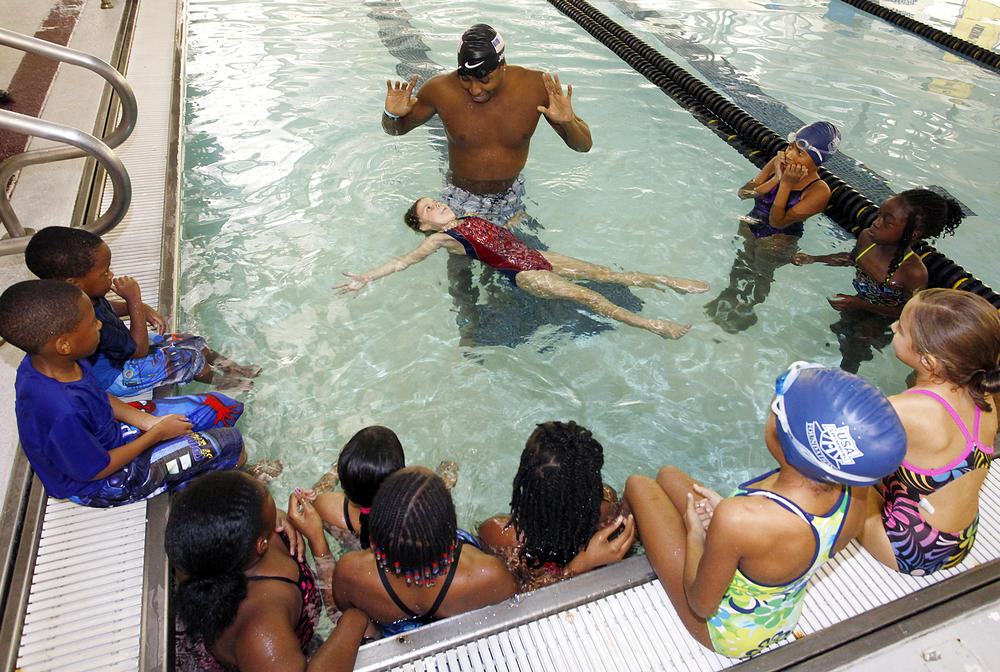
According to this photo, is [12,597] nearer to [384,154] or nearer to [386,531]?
[386,531]

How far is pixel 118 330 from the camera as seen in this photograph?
250cm

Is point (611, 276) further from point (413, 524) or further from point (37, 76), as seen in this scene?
point (37, 76)

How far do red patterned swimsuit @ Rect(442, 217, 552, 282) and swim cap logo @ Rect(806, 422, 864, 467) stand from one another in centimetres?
231

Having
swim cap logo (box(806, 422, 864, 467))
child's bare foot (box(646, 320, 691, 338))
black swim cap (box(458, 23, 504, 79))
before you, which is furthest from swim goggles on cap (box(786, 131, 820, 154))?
swim cap logo (box(806, 422, 864, 467))

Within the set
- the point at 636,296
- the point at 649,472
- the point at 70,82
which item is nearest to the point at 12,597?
the point at 649,472

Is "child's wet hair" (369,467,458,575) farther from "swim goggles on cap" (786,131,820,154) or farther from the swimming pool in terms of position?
"swim goggles on cap" (786,131,820,154)

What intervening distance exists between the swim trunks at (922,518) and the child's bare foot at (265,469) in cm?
263

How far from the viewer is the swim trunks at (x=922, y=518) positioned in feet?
6.54

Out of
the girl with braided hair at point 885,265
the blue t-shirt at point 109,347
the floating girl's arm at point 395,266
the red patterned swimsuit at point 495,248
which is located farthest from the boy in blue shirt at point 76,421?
the girl with braided hair at point 885,265

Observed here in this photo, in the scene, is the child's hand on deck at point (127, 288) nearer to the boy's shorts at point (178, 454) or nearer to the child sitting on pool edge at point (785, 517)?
the boy's shorts at point (178, 454)

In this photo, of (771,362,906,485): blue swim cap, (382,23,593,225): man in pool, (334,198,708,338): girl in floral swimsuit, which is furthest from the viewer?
(382,23,593,225): man in pool

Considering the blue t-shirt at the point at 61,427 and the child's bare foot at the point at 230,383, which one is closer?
the blue t-shirt at the point at 61,427

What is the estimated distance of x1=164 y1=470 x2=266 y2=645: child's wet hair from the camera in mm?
1639

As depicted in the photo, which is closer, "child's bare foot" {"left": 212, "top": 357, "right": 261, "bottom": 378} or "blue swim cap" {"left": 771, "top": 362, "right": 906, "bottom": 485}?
"blue swim cap" {"left": 771, "top": 362, "right": 906, "bottom": 485}
